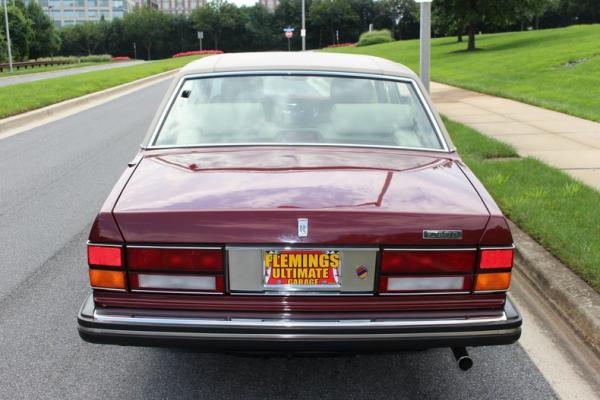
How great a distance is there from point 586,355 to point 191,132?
99.2 inches

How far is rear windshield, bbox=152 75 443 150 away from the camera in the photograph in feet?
12.3

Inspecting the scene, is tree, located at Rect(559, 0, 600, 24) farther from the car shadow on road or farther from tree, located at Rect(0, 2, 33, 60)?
the car shadow on road

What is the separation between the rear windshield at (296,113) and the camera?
3.76 metres

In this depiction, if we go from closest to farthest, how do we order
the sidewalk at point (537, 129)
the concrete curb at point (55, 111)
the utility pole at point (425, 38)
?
the sidewalk at point (537, 129)
the utility pole at point (425, 38)
the concrete curb at point (55, 111)

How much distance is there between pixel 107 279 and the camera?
2.82 meters

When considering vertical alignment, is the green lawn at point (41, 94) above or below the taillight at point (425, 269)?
below

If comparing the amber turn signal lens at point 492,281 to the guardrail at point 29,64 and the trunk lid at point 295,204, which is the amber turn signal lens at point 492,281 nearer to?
the trunk lid at point 295,204

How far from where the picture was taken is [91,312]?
2.87 metres

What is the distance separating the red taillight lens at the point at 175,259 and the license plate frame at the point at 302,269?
21 centimetres

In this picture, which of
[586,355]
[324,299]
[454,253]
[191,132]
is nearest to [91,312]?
[324,299]

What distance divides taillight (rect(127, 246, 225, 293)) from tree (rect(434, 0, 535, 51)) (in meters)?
36.0

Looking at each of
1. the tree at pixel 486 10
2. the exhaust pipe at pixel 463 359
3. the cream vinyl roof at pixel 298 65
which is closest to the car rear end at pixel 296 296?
the exhaust pipe at pixel 463 359

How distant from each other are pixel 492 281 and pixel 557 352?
1.16m

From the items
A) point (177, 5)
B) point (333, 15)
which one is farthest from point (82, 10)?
point (333, 15)
